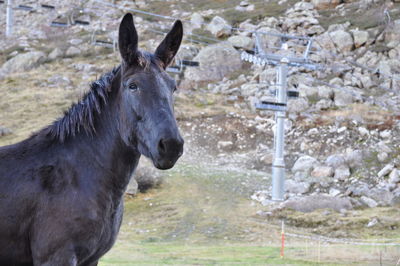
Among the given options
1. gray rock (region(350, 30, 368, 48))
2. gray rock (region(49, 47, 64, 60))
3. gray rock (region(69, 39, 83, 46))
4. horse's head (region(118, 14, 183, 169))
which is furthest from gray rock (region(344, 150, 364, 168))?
gray rock (region(69, 39, 83, 46))

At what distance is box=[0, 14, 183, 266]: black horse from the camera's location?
185 inches

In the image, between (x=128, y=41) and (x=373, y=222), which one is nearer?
(x=128, y=41)

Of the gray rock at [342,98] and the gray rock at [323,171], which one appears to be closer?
the gray rock at [323,171]

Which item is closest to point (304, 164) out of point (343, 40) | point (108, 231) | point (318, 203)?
point (318, 203)

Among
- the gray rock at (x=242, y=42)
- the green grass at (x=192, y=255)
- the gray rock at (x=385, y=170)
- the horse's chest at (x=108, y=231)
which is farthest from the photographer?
the gray rock at (x=242, y=42)

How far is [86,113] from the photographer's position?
17.9 ft

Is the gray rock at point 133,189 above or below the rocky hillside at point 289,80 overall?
below

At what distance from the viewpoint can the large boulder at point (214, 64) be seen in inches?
1919

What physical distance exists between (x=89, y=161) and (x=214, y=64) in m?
44.6

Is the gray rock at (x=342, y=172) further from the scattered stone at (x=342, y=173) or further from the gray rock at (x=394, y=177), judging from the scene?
the gray rock at (x=394, y=177)

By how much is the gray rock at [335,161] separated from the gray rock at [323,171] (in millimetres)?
700

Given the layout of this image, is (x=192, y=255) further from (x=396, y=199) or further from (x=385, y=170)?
(x=385, y=170)

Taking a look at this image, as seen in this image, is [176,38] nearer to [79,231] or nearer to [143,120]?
[143,120]

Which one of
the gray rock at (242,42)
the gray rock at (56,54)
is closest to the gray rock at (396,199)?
the gray rock at (242,42)
